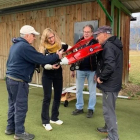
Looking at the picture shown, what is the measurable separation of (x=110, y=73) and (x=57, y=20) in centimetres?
451

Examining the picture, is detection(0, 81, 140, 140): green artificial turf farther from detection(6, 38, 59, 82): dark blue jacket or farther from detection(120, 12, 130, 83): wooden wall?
detection(120, 12, 130, 83): wooden wall

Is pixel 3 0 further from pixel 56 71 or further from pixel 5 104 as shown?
pixel 56 71

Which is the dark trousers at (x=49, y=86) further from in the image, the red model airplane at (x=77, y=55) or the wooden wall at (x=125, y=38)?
the wooden wall at (x=125, y=38)

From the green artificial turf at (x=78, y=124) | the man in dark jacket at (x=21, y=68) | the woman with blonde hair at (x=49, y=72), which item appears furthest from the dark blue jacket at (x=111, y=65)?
the green artificial turf at (x=78, y=124)

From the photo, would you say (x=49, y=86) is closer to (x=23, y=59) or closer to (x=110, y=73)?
(x=23, y=59)

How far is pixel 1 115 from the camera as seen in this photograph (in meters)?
4.03

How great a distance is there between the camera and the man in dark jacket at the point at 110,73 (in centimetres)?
257

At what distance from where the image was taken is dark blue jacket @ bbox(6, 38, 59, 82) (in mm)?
2697

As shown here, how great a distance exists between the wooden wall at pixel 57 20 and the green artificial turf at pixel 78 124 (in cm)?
225

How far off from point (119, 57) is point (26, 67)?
4.25ft

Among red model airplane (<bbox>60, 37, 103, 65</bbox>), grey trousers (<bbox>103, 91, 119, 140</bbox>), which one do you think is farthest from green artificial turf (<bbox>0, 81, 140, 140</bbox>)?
red model airplane (<bbox>60, 37, 103, 65</bbox>)

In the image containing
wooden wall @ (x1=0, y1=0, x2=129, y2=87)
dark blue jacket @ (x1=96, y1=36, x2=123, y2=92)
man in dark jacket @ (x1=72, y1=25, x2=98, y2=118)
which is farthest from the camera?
wooden wall @ (x1=0, y1=0, x2=129, y2=87)

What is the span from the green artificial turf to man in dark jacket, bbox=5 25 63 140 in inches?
17.2

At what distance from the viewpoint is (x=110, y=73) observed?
2.55 metres
